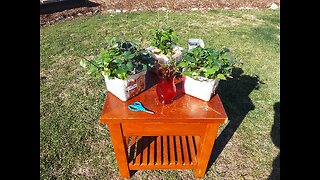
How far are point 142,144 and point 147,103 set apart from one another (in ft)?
2.64

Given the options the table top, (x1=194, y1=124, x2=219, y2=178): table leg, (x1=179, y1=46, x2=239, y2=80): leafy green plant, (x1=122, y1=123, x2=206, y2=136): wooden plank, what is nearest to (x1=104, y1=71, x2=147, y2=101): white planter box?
the table top

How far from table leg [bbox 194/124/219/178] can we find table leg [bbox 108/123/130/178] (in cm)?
70

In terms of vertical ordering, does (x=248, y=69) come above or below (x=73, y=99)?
above

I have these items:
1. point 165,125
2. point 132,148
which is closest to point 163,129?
point 165,125

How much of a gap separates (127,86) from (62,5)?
267 inches

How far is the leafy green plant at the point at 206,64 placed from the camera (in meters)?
1.76

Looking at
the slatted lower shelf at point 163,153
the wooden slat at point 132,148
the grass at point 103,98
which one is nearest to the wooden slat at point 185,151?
the slatted lower shelf at point 163,153

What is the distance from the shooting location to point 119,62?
169 centimetres

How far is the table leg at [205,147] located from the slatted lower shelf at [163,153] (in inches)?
3.5

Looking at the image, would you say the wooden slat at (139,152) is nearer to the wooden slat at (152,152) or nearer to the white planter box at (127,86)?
the wooden slat at (152,152)
